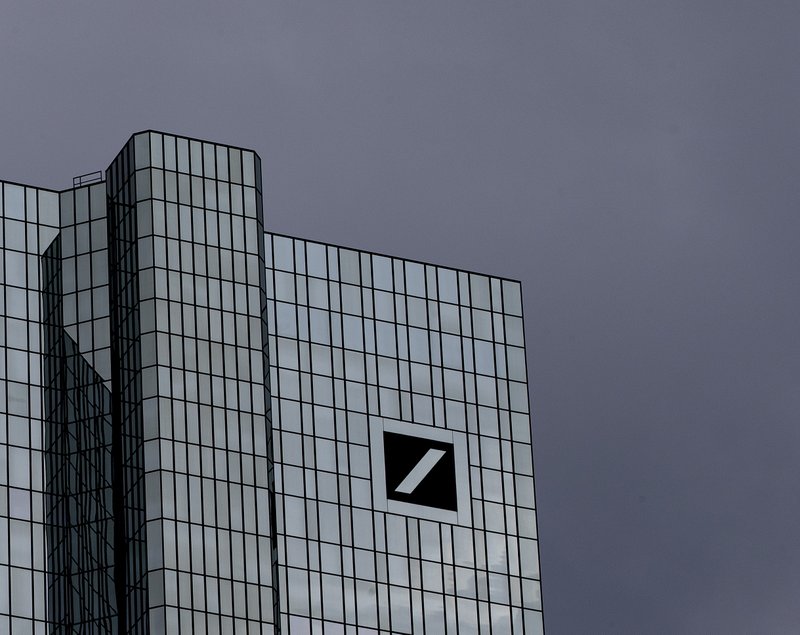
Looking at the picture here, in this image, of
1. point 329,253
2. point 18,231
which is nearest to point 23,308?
point 18,231

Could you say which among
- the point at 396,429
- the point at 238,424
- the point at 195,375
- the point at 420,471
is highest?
the point at 396,429

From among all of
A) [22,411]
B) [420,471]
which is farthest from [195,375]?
[420,471]

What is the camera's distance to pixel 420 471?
596ft

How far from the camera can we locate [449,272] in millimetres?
189000

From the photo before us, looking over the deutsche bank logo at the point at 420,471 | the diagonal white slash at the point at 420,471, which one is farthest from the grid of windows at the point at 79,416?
the diagonal white slash at the point at 420,471

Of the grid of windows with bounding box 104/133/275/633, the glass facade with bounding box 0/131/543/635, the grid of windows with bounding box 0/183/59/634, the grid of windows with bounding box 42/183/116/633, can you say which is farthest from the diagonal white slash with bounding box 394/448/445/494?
the grid of windows with bounding box 0/183/59/634

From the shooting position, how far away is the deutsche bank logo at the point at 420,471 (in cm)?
18012

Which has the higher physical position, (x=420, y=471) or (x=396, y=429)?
(x=396, y=429)

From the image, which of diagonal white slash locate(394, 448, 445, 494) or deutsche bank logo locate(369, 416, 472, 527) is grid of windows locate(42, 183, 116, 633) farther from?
diagonal white slash locate(394, 448, 445, 494)

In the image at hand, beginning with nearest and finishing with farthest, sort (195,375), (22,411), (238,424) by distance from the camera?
(195,375) < (238,424) < (22,411)

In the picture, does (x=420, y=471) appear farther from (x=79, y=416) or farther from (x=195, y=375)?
(x=79, y=416)

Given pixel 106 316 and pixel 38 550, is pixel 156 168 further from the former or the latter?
pixel 38 550

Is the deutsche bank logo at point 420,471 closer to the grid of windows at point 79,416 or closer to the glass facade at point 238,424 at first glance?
the glass facade at point 238,424

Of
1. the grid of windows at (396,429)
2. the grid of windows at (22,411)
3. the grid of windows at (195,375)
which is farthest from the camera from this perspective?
the grid of windows at (396,429)
